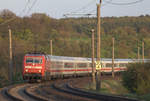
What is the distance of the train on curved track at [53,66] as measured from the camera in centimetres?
3262

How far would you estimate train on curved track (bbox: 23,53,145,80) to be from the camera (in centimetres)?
3262

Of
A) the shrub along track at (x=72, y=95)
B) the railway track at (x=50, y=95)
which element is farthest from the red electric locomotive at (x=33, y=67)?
the railway track at (x=50, y=95)

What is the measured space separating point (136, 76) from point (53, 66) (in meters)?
11.1

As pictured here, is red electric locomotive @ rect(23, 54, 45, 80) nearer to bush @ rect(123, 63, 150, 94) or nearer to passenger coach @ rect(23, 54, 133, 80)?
passenger coach @ rect(23, 54, 133, 80)

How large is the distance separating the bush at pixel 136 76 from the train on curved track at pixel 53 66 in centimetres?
125

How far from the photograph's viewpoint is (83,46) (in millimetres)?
76312

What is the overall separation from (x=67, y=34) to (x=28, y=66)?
6203cm

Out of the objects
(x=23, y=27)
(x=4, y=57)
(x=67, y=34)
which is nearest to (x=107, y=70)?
(x=4, y=57)

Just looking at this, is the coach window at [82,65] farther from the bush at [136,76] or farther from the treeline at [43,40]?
the bush at [136,76]

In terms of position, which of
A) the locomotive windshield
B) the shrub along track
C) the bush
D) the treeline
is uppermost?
the treeline

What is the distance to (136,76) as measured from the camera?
30.5m

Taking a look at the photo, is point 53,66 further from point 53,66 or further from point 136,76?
point 136,76

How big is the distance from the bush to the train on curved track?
1.25 m

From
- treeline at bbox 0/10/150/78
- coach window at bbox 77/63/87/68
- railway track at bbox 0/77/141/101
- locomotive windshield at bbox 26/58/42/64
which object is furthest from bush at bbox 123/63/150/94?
coach window at bbox 77/63/87/68
